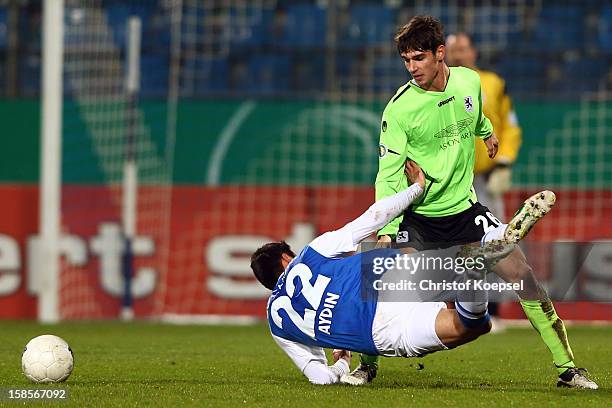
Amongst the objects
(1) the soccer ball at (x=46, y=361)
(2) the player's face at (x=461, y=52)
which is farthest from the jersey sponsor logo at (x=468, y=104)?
(2) the player's face at (x=461, y=52)

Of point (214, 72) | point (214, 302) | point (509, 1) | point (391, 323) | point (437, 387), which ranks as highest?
Answer: point (509, 1)

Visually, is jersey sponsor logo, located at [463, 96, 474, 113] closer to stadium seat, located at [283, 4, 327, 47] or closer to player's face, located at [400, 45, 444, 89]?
player's face, located at [400, 45, 444, 89]

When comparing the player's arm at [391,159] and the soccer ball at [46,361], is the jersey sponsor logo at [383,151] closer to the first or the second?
the player's arm at [391,159]

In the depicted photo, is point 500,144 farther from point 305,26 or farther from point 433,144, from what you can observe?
point 305,26

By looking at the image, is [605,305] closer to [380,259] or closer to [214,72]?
[214,72]

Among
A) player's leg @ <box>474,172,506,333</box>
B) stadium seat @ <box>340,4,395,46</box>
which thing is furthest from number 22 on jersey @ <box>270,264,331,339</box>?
stadium seat @ <box>340,4,395,46</box>

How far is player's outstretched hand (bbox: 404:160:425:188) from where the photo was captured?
20.0 feet

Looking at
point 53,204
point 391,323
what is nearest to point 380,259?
point 391,323

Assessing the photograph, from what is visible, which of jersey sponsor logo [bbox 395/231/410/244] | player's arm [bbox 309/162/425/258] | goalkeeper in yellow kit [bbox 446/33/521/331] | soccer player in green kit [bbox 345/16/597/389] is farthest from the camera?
goalkeeper in yellow kit [bbox 446/33/521/331]

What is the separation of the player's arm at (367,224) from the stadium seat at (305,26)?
928cm

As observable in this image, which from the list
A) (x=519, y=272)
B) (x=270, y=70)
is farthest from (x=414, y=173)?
(x=270, y=70)

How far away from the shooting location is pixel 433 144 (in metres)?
6.57

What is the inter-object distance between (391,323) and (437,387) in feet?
1.98

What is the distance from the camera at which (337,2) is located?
1531 centimetres
